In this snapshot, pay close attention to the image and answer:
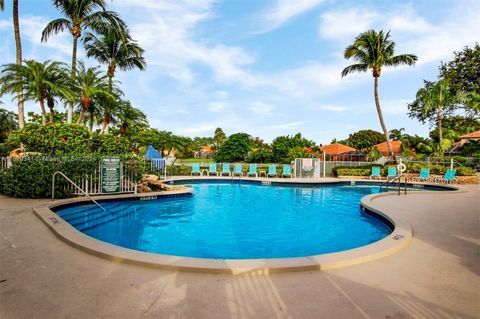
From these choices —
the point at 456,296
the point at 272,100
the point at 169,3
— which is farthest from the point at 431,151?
the point at 456,296

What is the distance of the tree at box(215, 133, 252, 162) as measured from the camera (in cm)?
3966

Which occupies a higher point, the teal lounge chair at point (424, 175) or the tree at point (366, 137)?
the tree at point (366, 137)

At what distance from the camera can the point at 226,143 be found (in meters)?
41.0

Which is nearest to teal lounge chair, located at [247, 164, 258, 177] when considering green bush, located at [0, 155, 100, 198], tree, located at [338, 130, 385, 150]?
green bush, located at [0, 155, 100, 198]

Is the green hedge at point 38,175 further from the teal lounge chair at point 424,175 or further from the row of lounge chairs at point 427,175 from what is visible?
the teal lounge chair at point 424,175

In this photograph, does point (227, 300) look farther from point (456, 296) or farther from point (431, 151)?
point (431, 151)

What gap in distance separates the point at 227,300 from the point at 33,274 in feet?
7.76

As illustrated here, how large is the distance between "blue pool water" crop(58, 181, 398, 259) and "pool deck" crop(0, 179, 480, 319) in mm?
2058

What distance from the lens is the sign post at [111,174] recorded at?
30.3ft

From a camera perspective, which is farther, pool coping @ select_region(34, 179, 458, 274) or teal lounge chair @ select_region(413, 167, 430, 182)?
teal lounge chair @ select_region(413, 167, 430, 182)

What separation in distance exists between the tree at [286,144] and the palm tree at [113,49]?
698 inches

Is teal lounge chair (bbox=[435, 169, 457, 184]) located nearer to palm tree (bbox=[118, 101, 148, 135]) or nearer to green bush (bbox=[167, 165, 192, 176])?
green bush (bbox=[167, 165, 192, 176])

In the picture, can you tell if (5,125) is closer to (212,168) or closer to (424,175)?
(212,168)

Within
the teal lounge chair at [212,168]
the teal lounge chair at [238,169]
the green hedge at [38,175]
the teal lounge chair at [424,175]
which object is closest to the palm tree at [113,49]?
the teal lounge chair at [212,168]
